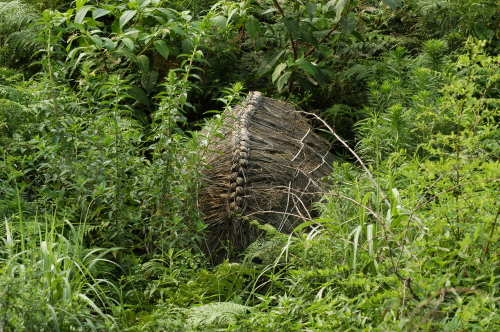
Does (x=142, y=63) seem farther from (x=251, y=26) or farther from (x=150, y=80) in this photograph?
(x=251, y=26)

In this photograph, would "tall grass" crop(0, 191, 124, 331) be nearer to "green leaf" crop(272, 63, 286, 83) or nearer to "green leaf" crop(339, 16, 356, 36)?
"green leaf" crop(272, 63, 286, 83)

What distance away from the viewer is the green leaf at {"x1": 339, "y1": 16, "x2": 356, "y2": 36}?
4.91 meters

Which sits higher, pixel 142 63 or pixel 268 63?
pixel 142 63

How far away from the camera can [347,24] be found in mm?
4938

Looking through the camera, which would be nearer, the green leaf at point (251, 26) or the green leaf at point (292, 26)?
the green leaf at point (292, 26)

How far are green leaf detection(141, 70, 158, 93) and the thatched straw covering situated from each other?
1030 mm

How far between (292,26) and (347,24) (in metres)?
0.49

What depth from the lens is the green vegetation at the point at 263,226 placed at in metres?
2.51

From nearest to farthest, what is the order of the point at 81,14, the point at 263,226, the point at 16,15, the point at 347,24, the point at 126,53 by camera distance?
the point at 263,226 → the point at 81,14 → the point at 126,53 → the point at 347,24 → the point at 16,15

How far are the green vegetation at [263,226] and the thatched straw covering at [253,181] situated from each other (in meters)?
0.16

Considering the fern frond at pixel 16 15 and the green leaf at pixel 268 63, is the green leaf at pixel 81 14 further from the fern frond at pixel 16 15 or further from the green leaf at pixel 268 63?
the green leaf at pixel 268 63

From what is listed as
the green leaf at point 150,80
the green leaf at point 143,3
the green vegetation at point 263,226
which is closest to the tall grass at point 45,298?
the green vegetation at point 263,226

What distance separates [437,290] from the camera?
2.24 m

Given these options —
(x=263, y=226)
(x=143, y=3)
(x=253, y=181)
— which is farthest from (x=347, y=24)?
(x=263, y=226)
